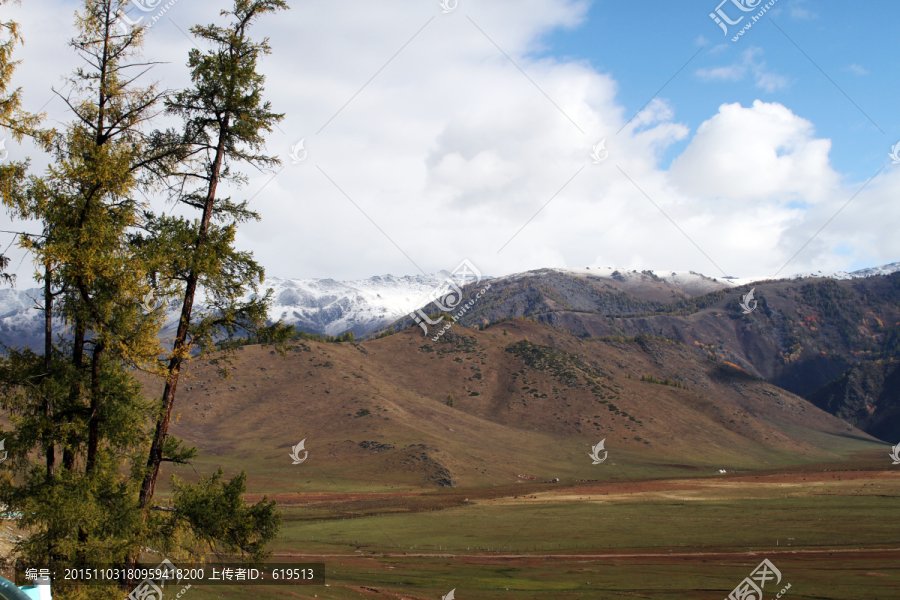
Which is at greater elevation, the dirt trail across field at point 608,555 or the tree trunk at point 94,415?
the tree trunk at point 94,415

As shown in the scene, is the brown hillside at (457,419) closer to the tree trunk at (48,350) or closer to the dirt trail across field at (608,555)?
the dirt trail across field at (608,555)

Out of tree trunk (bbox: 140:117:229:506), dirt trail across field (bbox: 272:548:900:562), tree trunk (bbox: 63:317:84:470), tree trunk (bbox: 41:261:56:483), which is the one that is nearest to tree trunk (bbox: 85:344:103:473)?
tree trunk (bbox: 63:317:84:470)

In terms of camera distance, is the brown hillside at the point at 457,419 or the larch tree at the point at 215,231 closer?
the larch tree at the point at 215,231

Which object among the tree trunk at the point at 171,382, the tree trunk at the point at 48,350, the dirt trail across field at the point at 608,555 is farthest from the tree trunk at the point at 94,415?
the dirt trail across field at the point at 608,555

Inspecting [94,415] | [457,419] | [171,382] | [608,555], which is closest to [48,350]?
[94,415]

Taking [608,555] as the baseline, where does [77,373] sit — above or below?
above

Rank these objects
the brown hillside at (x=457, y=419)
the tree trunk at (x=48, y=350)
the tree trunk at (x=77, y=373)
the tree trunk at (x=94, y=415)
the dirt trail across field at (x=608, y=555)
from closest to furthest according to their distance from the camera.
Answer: the tree trunk at (x=48, y=350) → the tree trunk at (x=77, y=373) → the tree trunk at (x=94, y=415) → the dirt trail across field at (x=608, y=555) → the brown hillside at (x=457, y=419)

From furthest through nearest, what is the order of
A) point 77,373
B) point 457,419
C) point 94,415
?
point 457,419
point 94,415
point 77,373

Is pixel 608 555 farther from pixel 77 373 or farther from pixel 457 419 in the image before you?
pixel 457 419

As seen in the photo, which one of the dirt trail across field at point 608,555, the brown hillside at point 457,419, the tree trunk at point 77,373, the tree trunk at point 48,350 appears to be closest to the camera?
the tree trunk at point 48,350

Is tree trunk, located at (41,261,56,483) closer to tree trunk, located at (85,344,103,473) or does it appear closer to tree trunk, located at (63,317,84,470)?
tree trunk, located at (63,317,84,470)

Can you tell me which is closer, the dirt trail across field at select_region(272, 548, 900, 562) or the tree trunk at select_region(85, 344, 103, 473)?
the tree trunk at select_region(85, 344, 103, 473)

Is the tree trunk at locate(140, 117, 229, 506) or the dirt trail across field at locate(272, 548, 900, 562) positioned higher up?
the tree trunk at locate(140, 117, 229, 506)

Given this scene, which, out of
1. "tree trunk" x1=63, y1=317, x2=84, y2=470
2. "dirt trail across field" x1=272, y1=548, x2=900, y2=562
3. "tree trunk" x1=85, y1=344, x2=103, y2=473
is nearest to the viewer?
"tree trunk" x1=63, y1=317, x2=84, y2=470
